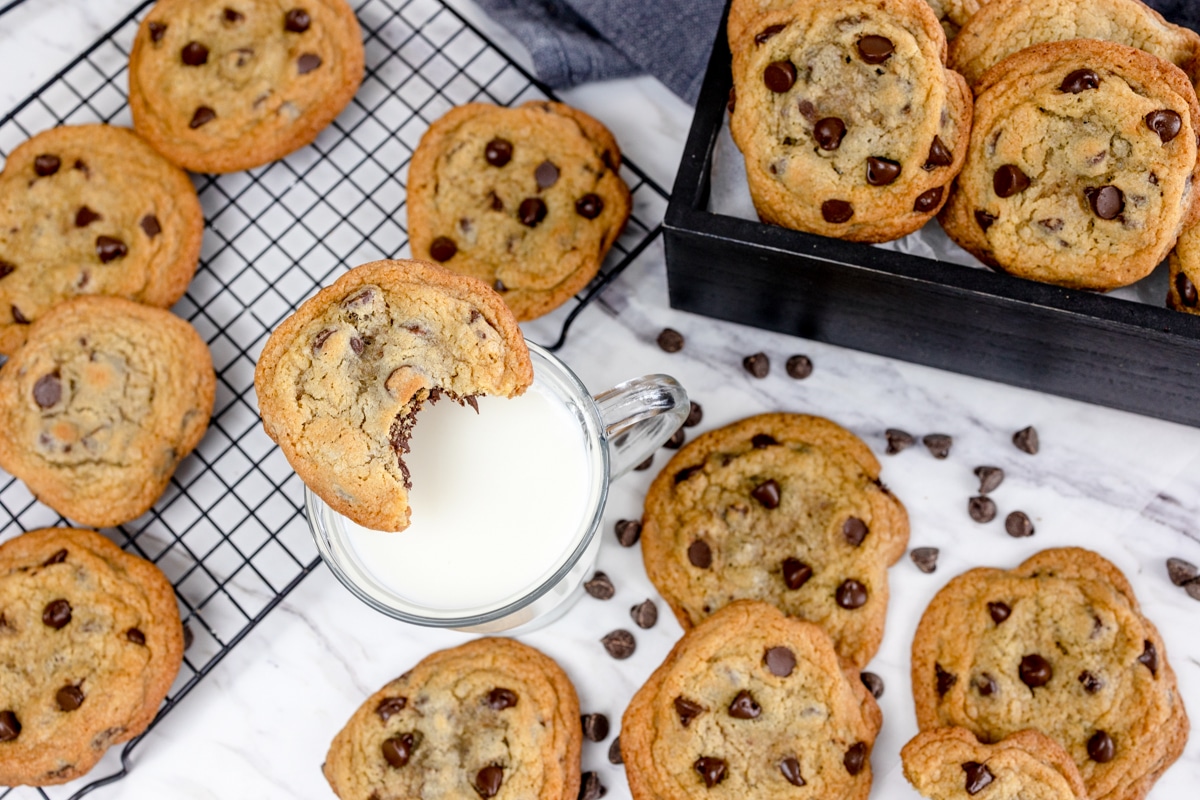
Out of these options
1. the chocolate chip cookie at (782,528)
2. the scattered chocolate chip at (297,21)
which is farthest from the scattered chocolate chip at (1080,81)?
the scattered chocolate chip at (297,21)

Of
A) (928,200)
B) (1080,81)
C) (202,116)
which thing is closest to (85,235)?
(202,116)

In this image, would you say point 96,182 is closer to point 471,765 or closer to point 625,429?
point 625,429

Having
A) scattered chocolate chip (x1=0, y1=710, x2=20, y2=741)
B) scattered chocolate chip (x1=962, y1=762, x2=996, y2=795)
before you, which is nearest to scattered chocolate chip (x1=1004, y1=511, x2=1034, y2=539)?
scattered chocolate chip (x1=962, y1=762, x2=996, y2=795)

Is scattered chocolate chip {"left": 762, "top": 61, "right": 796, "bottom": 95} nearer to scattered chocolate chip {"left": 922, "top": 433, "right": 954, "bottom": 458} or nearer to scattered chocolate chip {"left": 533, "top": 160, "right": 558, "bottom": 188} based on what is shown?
scattered chocolate chip {"left": 533, "top": 160, "right": 558, "bottom": 188}

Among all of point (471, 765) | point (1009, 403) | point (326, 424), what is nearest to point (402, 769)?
point (471, 765)

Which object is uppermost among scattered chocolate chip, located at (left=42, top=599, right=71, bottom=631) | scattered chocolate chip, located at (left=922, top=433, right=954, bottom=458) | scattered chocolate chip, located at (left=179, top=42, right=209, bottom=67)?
scattered chocolate chip, located at (left=179, top=42, right=209, bottom=67)

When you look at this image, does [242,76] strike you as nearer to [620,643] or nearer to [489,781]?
[620,643]

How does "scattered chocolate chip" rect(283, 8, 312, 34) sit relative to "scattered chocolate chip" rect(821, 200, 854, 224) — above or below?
above
